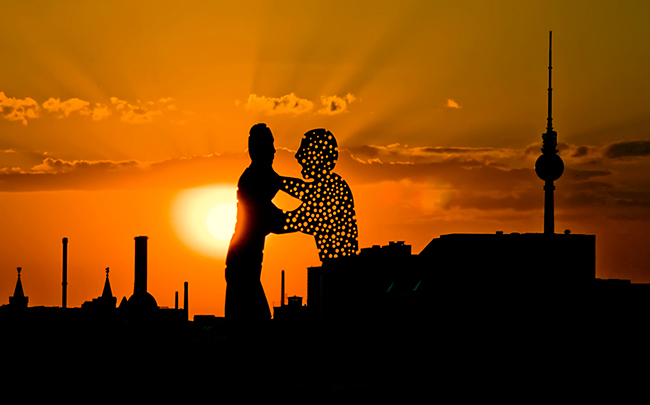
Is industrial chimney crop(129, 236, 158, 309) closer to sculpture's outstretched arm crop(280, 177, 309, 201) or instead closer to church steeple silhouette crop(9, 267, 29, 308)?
church steeple silhouette crop(9, 267, 29, 308)

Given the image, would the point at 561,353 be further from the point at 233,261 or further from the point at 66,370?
the point at 233,261

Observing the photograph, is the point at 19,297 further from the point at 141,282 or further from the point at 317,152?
the point at 317,152

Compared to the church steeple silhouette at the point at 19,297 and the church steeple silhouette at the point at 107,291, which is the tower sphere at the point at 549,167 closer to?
the church steeple silhouette at the point at 107,291

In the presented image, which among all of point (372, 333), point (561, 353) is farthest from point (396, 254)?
point (561, 353)

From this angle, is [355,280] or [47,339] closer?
[355,280]

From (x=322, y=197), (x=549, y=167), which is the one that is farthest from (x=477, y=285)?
(x=549, y=167)

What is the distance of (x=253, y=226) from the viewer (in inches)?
738

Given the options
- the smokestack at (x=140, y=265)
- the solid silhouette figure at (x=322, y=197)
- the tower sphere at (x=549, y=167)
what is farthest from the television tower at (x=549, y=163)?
the solid silhouette figure at (x=322, y=197)

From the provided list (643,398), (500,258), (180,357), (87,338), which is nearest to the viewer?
(643,398)

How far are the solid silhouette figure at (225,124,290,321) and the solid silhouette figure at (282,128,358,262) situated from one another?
34cm

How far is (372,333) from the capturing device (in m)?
53.6

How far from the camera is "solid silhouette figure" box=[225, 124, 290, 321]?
736 inches

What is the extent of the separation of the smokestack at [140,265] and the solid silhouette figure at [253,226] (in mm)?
89859

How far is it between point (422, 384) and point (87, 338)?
42.1 meters
